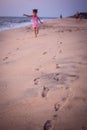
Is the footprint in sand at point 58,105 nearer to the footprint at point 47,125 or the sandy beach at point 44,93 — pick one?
the sandy beach at point 44,93

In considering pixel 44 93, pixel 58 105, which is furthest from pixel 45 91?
pixel 58 105

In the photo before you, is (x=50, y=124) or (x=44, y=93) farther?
(x=44, y=93)

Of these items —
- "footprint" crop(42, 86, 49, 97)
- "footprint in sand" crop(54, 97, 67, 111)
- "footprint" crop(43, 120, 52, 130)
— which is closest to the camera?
"footprint" crop(43, 120, 52, 130)

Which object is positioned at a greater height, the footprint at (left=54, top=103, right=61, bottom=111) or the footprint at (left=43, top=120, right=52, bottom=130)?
the footprint at (left=54, top=103, right=61, bottom=111)

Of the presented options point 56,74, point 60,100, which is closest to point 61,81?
point 56,74

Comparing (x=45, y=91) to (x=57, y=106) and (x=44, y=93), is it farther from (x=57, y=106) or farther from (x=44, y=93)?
(x=57, y=106)

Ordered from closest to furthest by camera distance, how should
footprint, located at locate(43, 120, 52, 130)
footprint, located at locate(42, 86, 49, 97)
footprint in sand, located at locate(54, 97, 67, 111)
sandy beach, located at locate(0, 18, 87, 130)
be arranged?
footprint, located at locate(43, 120, 52, 130), sandy beach, located at locate(0, 18, 87, 130), footprint in sand, located at locate(54, 97, 67, 111), footprint, located at locate(42, 86, 49, 97)

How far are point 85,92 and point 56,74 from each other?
2.84 ft

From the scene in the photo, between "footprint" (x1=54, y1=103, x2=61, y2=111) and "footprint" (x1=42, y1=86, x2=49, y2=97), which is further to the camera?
"footprint" (x1=42, y1=86, x2=49, y2=97)

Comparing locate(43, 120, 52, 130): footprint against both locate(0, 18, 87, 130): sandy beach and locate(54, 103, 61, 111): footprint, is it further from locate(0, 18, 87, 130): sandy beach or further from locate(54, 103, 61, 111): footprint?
locate(54, 103, 61, 111): footprint

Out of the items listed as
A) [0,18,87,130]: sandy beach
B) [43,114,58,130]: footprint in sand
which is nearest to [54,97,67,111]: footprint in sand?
[0,18,87,130]: sandy beach

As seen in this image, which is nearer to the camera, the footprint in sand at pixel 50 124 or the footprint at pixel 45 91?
the footprint in sand at pixel 50 124

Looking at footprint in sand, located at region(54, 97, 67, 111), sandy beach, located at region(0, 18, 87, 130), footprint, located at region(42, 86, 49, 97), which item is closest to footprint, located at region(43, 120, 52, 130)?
sandy beach, located at region(0, 18, 87, 130)

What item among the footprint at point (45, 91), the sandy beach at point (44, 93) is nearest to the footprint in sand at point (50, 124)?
the sandy beach at point (44, 93)
